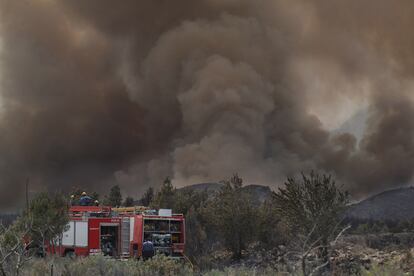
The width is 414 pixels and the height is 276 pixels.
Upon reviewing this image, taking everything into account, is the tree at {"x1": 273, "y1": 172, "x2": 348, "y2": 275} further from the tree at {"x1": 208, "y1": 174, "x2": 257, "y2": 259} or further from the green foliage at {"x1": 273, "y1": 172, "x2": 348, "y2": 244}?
the tree at {"x1": 208, "y1": 174, "x2": 257, "y2": 259}

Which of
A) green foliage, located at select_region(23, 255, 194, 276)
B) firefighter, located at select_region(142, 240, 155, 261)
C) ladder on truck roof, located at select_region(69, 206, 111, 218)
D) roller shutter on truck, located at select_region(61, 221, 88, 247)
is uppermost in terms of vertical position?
ladder on truck roof, located at select_region(69, 206, 111, 218)

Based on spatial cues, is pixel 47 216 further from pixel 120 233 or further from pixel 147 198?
pixel 147 198

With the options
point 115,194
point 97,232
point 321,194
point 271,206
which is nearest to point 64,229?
point 97,232

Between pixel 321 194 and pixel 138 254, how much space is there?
10.4m

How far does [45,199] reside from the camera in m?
33.1

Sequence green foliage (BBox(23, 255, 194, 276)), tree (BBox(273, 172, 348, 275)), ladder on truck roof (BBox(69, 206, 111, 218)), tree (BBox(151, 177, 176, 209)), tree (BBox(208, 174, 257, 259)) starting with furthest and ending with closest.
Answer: tree (BBox(151, 177, 176, 209)) → tree (BBox(208, 174, 257, 259)) → ladder on truck roof (BBox(69, 206, 111, 218)) → tree (BBox(273, 172, 348, 275)) → green foliage (BBox(23, 255, 194, 276))

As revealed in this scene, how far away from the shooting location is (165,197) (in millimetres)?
56906

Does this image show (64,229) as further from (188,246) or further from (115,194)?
(115,194)

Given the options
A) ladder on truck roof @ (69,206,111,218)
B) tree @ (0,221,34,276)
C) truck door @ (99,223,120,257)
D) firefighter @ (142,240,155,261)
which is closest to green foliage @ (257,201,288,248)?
truck door @ (99,223,120,257)

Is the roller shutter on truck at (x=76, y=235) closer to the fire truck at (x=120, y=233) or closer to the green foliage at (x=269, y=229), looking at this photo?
the fire truck at (x=120, y=233)

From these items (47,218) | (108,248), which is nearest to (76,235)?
(108,248)

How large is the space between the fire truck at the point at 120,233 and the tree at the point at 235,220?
380 inches

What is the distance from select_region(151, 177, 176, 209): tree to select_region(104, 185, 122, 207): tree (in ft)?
60.1

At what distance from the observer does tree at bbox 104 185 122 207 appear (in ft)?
253
